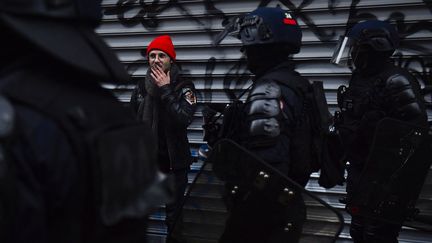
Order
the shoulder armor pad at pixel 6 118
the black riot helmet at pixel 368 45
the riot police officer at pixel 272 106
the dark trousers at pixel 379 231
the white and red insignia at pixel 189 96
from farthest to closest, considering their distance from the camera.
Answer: the white and red insignia at pixel 189 96, the black riot helmet at pixel 368 45, the dark trousers at pixel 379 231, the riot police officer at pixel 272 106, the shoulder armor pad at pixel 6 118

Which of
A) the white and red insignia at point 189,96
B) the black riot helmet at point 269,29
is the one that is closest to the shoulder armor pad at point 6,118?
the black riot helmet at point 269,29

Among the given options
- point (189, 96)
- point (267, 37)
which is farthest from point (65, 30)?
point (189, 96)

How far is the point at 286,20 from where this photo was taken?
332 centimetres

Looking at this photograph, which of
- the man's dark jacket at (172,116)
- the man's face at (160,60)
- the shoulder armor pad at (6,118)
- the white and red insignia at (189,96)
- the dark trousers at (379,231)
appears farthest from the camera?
the man's face at (160,60)

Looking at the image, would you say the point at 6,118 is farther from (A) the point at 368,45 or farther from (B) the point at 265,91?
(A) the point at 368,45

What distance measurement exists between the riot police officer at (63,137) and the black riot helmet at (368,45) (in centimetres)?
317

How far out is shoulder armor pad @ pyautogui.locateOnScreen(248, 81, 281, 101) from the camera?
3.01m

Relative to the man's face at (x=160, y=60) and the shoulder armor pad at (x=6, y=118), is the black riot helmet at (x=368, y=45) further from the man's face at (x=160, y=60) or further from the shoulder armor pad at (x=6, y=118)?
the shoulder armor pad at (x=6, y=118)

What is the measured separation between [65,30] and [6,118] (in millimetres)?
301

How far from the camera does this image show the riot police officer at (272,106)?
2912 millimetres

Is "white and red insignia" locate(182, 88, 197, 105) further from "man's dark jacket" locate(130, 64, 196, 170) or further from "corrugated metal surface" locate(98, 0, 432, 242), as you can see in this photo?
"corrugated metal surface" locate(98, 0, 432, 242)

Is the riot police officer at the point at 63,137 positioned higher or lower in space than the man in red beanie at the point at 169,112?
higher

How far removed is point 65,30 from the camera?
1460 mm

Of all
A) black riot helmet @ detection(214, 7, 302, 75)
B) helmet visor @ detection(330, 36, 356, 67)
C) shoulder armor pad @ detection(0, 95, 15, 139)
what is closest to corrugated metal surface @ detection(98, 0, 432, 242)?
helmet visor @ detection(330, 36, 356, 67)
